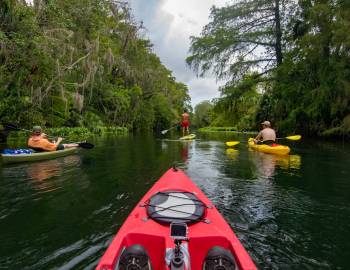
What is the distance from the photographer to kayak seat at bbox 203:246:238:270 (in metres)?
2.69

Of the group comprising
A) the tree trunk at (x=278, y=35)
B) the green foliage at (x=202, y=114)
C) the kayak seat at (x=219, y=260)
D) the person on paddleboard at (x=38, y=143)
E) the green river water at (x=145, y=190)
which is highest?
the tree trunk at (x=278, y=35)

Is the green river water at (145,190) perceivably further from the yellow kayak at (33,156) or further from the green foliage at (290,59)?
the green foliage at (290,59)

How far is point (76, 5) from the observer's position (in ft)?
67.0

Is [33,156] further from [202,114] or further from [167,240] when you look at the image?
[202,114]

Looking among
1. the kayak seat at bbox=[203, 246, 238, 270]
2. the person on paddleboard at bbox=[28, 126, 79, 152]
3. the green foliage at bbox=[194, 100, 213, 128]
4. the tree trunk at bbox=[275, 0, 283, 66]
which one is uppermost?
the tree trunk at bbox=[275, 0, 283, 66]

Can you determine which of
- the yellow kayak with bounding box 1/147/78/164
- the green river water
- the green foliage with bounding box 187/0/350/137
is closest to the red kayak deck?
the green river water

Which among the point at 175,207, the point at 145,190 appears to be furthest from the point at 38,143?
the point at 175,207

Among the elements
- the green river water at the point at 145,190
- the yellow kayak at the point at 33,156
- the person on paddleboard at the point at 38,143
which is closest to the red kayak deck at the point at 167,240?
the green river water at the point at 145,190

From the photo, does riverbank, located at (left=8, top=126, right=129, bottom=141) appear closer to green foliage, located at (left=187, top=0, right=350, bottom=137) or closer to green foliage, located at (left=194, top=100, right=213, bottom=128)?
green foliage, located at (left=187, top=0, right=350, bottom=137)

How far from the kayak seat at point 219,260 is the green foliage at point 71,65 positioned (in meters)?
12.5

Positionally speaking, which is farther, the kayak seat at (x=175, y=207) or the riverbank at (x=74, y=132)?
the riverbank at (x=74, y=132)

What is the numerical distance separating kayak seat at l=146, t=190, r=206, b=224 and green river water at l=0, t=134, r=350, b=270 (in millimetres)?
756

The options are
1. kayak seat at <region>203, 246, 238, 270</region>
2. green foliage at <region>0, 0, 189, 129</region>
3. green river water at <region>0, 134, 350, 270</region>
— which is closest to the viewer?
kayak seat at <region>203, 246, 238, 270</region>

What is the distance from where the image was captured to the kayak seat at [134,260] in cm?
270
